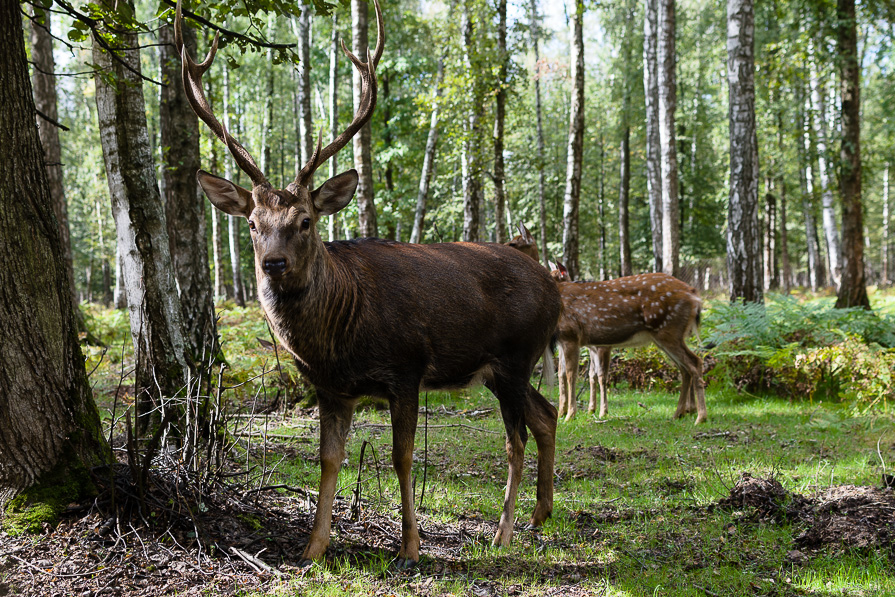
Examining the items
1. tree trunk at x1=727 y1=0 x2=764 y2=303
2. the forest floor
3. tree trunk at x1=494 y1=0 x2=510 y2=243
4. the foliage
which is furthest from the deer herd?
tree trunk at x1=494 y1=0 x2=510 y2=243

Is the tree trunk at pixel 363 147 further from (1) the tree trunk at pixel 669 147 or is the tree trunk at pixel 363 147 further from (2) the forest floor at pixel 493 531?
(1) the tree trunk at pixel 669 147

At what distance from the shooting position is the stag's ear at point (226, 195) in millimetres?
3947

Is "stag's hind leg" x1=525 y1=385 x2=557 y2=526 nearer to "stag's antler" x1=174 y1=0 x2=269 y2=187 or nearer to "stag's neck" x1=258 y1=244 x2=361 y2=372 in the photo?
"stag's neck" x1=258 y1=244 x2=361 y2=372

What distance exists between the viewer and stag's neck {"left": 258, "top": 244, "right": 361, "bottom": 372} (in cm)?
381

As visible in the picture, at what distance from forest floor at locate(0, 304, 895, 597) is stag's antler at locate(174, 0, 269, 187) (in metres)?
1.65

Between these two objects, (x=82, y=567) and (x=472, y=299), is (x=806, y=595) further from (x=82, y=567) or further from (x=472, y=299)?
(x=82, y=567)

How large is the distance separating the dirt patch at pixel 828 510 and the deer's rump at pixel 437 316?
188 cm

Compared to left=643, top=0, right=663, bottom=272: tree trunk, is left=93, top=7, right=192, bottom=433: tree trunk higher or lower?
lower

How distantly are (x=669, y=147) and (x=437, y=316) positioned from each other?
39.4ft

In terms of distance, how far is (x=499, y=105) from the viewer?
14.3 metres

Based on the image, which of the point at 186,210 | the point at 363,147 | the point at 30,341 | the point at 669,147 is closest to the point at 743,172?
the point at 669,147

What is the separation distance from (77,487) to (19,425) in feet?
1.57

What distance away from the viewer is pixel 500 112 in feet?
47.2

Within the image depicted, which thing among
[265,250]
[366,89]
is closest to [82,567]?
[265,250]
